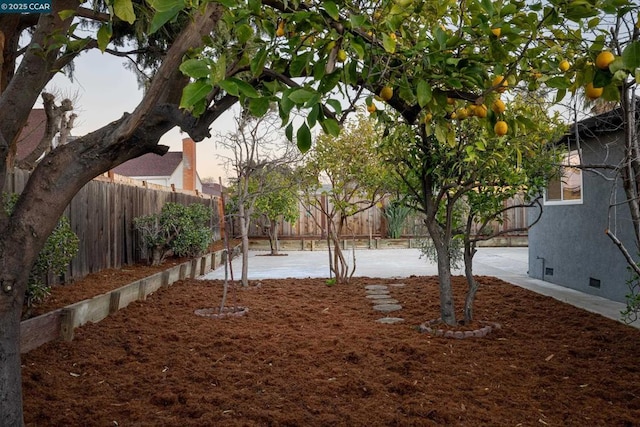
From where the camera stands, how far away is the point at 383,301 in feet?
22.5

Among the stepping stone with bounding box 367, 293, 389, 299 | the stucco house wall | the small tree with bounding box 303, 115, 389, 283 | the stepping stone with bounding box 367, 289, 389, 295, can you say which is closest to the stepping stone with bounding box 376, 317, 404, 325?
the stepping stone with bounding box 367, 293, 389, 299

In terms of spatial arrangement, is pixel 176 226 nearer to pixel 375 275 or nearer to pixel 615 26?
pixel 375 275

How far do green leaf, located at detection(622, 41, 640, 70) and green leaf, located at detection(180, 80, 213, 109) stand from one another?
1.11 meters

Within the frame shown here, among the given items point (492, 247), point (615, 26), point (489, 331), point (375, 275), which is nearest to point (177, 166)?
point (492, 247)

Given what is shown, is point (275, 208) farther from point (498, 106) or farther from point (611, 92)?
point (611, 92)

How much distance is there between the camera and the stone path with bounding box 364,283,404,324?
5.66 meters

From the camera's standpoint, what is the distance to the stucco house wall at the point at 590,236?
658 centimetres

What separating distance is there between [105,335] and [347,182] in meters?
4.78

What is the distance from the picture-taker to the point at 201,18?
95.8 inches

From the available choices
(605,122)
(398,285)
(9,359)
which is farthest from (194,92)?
(398,285)

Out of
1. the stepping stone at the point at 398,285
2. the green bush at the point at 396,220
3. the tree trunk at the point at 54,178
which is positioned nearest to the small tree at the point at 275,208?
the green bush at the point at 396,220

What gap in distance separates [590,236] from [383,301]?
3.11m

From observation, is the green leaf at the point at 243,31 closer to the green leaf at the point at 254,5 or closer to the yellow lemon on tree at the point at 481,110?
the green leaf at the point at 254,5

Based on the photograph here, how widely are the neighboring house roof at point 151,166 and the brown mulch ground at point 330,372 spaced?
2220 cm
